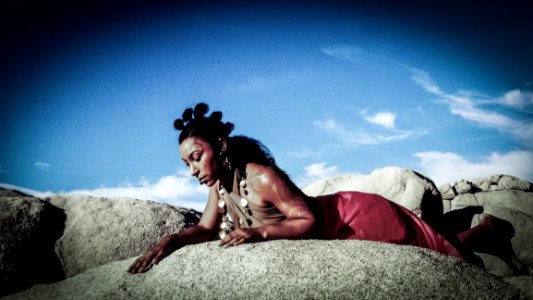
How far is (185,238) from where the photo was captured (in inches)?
117

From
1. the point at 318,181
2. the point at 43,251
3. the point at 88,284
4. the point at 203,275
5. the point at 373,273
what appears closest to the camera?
the point at 373,273

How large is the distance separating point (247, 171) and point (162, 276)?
1177mm

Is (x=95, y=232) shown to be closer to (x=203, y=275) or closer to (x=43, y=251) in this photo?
(x=43, y=251)

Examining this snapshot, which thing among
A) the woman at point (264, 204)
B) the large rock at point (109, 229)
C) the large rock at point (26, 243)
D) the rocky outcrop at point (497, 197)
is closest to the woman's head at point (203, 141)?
the woman at point (264, 204)

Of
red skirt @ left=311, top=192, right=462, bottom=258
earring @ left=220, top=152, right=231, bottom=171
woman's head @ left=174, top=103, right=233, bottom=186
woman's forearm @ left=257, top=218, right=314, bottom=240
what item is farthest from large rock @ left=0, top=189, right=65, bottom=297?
red skirt @ left=311, top=192, right=462, bottom=258

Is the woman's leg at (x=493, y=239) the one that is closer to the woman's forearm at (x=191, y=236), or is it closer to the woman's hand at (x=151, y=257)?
the woman's forearm at (x=191, y=236)

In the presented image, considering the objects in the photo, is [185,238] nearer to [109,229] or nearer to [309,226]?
[309,226]

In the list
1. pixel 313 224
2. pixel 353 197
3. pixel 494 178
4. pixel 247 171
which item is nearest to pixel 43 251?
pixel 247 171

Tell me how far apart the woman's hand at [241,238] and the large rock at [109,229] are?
1823mm

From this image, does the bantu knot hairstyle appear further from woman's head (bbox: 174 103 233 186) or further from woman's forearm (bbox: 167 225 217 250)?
woman's forearm (bbox: 167 225 217 250)

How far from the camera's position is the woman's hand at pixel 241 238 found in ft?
7.88

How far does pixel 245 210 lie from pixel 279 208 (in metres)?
0.47

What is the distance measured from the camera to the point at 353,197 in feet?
10.5

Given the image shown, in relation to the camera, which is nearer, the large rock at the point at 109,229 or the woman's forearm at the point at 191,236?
the woman's forearm at the point at 191,236
